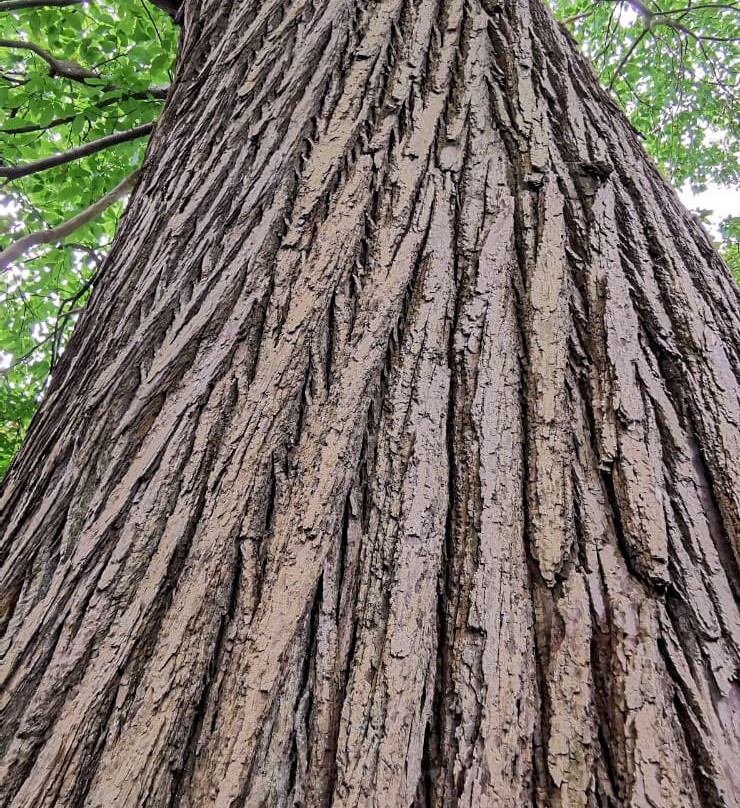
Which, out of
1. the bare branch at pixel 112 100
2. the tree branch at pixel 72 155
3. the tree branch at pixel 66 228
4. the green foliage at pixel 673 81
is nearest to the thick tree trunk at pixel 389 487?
the tree branch at pixel 66 228

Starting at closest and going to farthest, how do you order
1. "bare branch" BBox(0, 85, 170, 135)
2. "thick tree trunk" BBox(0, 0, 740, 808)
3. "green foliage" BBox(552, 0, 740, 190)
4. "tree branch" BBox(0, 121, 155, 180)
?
"thick tree trunk" BBox(0, 0, 740, 808), "tree branch" BBox(0, 121, 155, 180), "bare branch" BBox(0, 85, 170, 135), "green foliage" BBox(552, 0, 740, 190)

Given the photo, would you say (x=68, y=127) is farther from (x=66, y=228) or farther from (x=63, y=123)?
(x=66, y=228)

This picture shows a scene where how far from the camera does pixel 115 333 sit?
1158 mm

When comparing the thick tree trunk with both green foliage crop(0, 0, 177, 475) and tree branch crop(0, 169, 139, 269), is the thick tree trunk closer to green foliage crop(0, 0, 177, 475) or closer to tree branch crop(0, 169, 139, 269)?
tree branch crop(0, 169, 139, 269)

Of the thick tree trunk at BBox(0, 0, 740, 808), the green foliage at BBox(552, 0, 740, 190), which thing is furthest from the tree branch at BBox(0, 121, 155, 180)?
the green foliage at BBox(552, 0, 740, 190)

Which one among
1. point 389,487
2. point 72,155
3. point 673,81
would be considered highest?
point 673,81

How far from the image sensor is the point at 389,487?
0.87 m

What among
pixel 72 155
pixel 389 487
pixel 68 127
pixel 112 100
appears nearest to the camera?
pixel 389 487

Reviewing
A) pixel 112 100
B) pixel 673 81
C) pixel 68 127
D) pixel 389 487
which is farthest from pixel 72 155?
pixel 673 81

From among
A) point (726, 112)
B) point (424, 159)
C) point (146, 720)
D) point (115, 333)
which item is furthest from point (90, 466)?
point (726, 112)

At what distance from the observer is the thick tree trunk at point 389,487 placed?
2.29 ft

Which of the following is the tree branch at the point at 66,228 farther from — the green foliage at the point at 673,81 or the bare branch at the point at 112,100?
the green foliage at the point at 673,81

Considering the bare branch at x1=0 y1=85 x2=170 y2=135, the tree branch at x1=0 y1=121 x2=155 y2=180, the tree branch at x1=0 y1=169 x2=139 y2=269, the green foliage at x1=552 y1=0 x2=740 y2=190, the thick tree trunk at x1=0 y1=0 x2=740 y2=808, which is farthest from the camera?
the green foliage at x1=552 y1=0 x2=740 y2=190

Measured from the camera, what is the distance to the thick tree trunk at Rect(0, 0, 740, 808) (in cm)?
70
